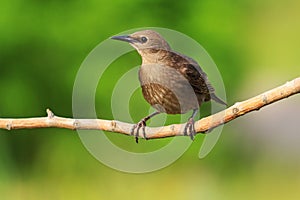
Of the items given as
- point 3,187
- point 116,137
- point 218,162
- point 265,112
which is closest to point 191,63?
point 116,137

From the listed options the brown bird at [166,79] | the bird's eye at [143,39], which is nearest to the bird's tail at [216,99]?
the brown bird at [166,79]

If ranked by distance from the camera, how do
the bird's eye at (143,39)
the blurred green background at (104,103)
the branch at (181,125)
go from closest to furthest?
the branch at (181,125)
the bird's eye at (143,39)
the blurred green background at (104,103)

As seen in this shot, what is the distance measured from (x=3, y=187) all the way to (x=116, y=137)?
126 cm

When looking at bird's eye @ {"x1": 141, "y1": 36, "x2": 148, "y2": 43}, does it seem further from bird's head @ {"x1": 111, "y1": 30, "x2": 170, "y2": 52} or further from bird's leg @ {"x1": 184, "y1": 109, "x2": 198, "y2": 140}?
bird's leg @ {"x1": 184, "y1": 109, "x2": 198, "y2": 140}

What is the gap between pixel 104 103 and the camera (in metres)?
6.00

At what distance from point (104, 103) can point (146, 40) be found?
4867 mm

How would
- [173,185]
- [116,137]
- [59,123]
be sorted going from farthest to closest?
[173,185]
[116,137]
[59,123]

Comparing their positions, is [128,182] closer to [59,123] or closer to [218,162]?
[218,162]

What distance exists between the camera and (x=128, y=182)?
6457 mm

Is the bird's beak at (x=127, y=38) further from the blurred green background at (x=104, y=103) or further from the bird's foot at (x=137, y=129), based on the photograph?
the blurred green background at (x=104, y=103)

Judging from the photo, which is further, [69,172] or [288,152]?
[288,152]

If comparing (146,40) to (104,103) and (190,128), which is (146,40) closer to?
(190,128)

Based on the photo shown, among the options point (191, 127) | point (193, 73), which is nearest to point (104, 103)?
point (193, 73)

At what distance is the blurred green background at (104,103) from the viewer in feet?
20.0
